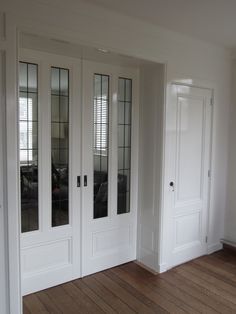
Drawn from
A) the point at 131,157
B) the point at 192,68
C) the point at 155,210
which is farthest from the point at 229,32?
the point at 155,210

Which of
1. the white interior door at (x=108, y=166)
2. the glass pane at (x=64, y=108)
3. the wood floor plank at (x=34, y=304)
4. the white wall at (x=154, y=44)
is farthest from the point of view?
the white interior door at (x=108, y=166)

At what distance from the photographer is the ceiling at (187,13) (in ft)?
7.77

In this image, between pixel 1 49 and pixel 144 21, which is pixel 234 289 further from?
pixel 1 49

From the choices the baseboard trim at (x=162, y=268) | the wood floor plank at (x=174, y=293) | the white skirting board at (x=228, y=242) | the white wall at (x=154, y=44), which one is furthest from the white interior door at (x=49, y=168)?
the white skirting board at (x=228, y=242)

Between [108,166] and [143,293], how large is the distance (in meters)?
1.33

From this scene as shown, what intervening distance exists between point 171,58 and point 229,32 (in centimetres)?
67

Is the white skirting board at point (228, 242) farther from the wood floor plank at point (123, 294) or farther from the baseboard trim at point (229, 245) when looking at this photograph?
the wood floor plank at point (123, 294)

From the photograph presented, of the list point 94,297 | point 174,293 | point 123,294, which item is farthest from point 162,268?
point 94,297

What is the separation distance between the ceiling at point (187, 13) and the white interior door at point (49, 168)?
73cm

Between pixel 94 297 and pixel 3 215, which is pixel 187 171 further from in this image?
pixel 3 215

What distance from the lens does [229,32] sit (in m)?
3.02

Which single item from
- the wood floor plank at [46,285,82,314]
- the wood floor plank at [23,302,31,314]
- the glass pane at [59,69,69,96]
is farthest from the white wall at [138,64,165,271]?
the wood floor plank at [23,302,31,314]

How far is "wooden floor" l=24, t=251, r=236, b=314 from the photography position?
2.54m

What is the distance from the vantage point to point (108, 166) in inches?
124
